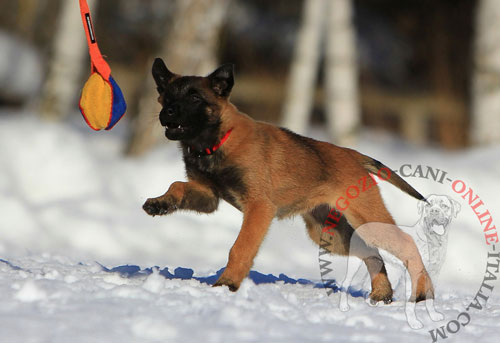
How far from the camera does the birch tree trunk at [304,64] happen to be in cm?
976

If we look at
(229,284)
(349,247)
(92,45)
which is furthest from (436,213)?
(92,45)

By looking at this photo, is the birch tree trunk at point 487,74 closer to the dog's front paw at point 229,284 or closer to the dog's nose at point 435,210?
the dog's nose at point 435,210

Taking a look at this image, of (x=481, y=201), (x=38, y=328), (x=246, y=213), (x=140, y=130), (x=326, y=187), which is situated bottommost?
(x=38, y=328)

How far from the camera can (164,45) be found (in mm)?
8789

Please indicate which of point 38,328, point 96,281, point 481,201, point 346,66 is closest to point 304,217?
point 96,281

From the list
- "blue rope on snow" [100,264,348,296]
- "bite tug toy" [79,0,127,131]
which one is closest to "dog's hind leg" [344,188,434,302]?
"blue rope on snow" [100,264,348,296]

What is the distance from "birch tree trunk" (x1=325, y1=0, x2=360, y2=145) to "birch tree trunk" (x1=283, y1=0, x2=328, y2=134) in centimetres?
30

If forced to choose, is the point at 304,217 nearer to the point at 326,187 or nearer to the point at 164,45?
the point at 326,187

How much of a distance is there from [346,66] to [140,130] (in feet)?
9.35

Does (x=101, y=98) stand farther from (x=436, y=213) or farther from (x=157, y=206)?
(x=436, y=213)

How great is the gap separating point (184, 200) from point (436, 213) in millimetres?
1575

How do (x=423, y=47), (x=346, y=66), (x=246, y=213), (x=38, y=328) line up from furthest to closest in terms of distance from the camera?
(x=423, y=47) → (x=346, y=66) → (x=246, y=213) → (x=38, y=328)

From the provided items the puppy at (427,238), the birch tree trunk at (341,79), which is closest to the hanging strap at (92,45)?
the puppy at (427,238)

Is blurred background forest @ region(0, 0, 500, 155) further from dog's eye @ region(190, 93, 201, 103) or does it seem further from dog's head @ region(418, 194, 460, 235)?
dog's head @ region(418, 194, 460, 235)
